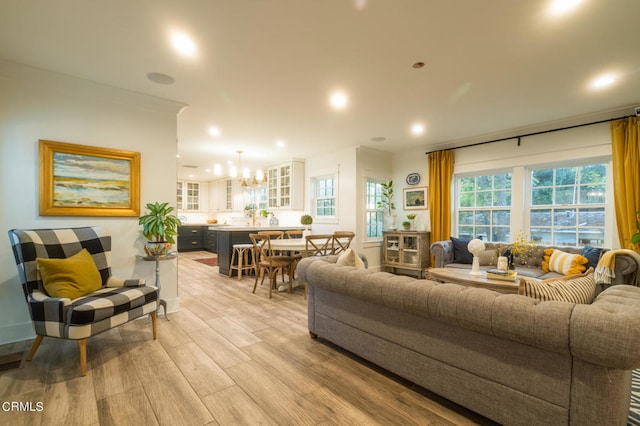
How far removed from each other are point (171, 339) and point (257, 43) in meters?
2.76

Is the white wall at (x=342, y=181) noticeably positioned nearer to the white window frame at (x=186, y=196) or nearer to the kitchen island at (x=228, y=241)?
the kitchen island at (x=228, y=241)

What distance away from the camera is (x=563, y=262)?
3.65 m

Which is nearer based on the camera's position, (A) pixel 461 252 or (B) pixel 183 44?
(B) pixel 183 44

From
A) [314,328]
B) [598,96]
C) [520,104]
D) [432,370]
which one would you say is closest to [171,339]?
[314,328]

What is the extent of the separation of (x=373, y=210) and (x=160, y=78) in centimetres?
436

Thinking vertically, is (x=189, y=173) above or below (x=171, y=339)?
above

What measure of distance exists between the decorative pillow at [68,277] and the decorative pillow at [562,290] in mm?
3327

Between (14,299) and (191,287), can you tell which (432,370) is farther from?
(191,287)

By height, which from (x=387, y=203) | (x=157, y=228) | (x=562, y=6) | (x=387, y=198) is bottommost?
(x=157, y=228)

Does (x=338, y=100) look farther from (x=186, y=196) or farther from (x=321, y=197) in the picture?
(x=186, y=196)

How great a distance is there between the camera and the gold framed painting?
2.76 metres

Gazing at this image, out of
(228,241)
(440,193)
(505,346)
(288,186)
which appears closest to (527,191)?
(440,193)

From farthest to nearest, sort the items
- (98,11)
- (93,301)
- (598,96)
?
1. (598,96)
2. (93,301)
3. (98,11)

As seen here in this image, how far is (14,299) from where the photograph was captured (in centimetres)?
264
